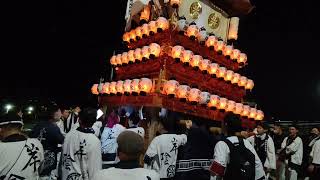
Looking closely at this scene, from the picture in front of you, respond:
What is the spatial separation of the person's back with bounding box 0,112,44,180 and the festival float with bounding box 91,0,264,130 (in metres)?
10.3

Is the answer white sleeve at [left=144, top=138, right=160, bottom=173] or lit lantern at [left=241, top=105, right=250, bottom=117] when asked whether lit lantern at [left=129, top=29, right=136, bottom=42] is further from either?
white sleeve at [left=144, top=138, right=160, bottom=173]

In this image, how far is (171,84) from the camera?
1430 centimetres

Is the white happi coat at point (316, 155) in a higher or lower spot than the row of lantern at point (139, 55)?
lower

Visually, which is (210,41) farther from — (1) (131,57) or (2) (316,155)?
(2) (316,155)

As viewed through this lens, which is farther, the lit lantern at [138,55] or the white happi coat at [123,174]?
the lit lantern at [138,55]

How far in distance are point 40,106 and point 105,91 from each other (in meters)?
22.7

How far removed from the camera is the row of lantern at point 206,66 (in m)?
15.5

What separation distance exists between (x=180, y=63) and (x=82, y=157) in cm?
1165

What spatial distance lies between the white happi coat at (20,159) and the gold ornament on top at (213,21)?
1696 cm

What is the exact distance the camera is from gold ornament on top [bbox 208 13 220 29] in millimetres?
19812

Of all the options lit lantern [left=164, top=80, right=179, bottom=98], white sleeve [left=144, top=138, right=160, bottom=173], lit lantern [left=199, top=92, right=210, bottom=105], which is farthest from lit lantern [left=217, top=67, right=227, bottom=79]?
white sleeve [left=144, top=138, right=160, bottom=173]

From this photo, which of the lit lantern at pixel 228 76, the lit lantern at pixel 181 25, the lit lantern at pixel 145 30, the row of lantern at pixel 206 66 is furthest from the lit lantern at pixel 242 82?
the lit lantern at pixel 145 30

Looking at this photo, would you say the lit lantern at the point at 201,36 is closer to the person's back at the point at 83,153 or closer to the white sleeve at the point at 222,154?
the white sleeve at the point at 222,154

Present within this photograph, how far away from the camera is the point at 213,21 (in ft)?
65.5
